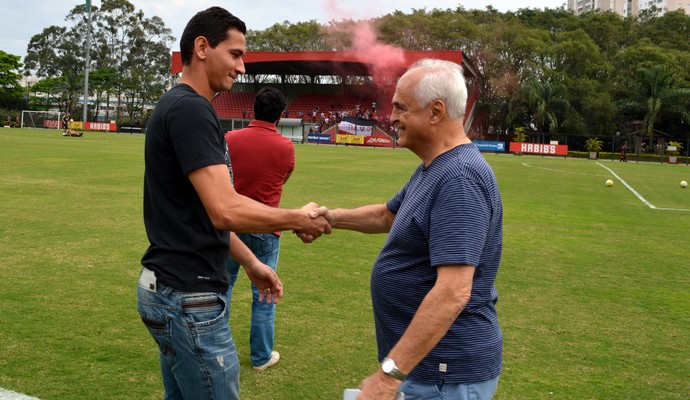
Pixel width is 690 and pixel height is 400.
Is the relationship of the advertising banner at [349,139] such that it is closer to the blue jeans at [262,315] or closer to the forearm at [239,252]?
the blue jeans at [262,315]

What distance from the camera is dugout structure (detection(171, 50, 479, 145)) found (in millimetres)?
63375

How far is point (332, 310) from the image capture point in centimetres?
663

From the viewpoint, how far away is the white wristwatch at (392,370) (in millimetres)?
2334

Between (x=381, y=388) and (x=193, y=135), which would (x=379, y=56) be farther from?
(x=381, y=388)

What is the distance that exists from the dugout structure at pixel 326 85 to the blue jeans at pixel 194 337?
5530 cm

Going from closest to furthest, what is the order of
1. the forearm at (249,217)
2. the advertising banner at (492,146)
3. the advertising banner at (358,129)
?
the forearm at (249,217) → the advertising banner at (492,146) → the advertising banner at (358,129)

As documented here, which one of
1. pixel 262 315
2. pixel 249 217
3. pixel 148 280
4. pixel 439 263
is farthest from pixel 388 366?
pixel 262 315

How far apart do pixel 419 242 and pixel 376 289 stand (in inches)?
13.0

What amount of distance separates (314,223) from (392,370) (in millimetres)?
991

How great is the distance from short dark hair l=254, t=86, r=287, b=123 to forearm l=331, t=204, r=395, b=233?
1.95 metres

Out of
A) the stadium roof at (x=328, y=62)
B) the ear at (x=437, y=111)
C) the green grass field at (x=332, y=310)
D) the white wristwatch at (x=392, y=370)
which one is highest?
the stadium roof at (x=328, y=62)

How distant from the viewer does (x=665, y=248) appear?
1105cm

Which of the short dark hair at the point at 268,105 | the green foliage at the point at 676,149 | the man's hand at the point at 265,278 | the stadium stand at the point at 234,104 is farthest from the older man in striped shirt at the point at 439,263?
the stadium stand at the point at 234,104

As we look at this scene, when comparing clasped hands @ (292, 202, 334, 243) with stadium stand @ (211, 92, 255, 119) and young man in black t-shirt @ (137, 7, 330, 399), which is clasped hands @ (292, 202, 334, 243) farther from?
stadium stand @ (211, 92, 255, 119)
